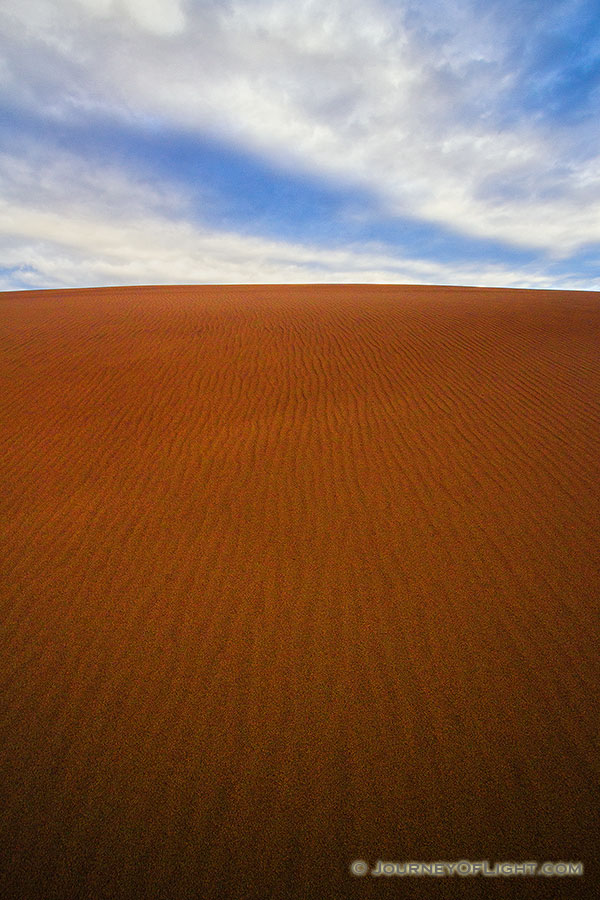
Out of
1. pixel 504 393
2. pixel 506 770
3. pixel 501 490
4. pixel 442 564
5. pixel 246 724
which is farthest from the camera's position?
pixel 504 393

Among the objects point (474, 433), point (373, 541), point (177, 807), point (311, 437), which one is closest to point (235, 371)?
point (311, 437)

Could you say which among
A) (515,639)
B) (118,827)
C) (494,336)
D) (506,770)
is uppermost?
(494,336)

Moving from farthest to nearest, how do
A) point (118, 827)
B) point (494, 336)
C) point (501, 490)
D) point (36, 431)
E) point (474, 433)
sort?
point (494, 336), point (36, 431), point (474, 433), point (501, 490), point (118, 827)

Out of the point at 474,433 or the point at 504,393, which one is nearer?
the point at 474,433

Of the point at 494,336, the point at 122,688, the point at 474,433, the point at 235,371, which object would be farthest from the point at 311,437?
the point at 494,336

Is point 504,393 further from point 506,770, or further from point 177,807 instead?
point 177,807

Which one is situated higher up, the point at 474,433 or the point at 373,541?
the point at 474,433
